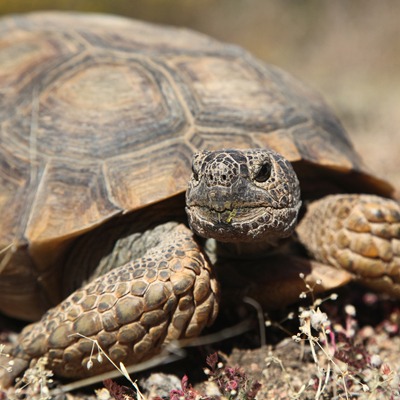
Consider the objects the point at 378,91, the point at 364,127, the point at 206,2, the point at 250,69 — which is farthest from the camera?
the point at 206,2

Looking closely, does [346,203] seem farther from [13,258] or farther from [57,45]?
[57,45]

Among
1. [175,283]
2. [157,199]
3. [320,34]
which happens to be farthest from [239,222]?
[320,34]

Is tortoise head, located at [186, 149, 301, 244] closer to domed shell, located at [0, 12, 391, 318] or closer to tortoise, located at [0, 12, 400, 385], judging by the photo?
tortoise, located at [0, 12, 400, 385]

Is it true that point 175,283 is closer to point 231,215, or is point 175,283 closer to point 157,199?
point 231,215

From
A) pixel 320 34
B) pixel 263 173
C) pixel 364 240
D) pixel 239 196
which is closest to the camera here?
pixel 239 196

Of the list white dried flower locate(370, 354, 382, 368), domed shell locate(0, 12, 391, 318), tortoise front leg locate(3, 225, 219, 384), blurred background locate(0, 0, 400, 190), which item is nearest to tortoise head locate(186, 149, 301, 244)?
tortoise front leg locate(3, 225, 219, 384)

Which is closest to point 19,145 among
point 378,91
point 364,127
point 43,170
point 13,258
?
point 43,170

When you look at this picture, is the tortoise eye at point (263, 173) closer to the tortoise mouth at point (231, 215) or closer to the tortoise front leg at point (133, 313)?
the tortoise mouth at point (231, 215)
